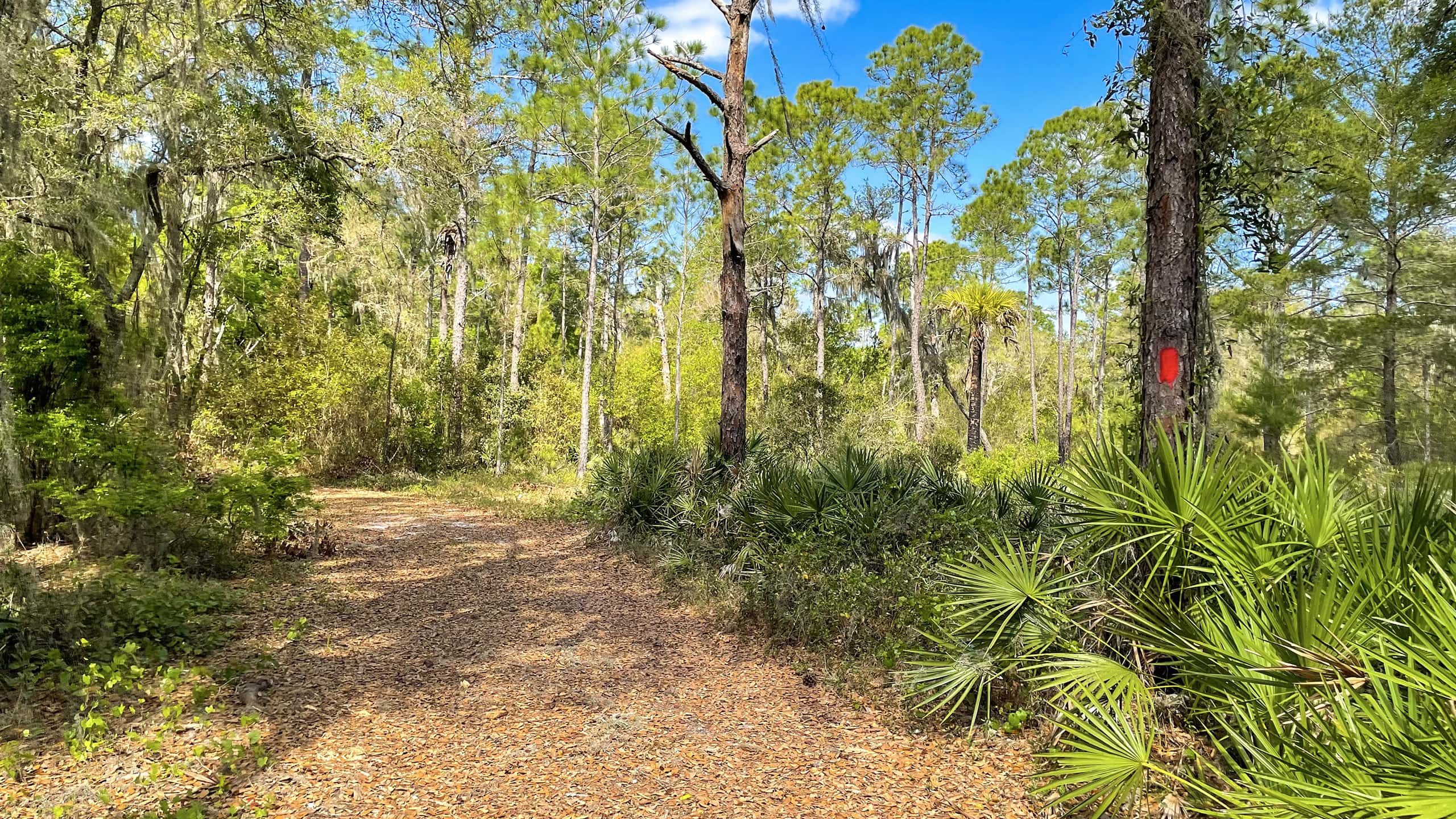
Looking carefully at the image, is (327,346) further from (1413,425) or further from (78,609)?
(1413,425)

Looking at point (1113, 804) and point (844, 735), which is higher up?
point (1113, 804)

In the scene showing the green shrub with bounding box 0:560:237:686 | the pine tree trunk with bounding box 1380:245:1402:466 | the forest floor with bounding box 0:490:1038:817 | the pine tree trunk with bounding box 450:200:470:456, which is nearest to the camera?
the forest floor with bounding box 0:490:1038:817

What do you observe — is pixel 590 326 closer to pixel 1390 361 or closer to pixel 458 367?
pixel 458 367

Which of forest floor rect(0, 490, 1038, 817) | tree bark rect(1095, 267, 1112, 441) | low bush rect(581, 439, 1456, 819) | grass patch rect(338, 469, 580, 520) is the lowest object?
forest floor rect(0, 490, 1038, 817)

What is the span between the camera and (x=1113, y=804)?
9.02 ft

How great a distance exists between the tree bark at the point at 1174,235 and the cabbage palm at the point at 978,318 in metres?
19.8

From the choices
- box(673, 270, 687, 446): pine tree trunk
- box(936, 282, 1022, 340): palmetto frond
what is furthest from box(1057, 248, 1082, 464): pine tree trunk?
box(673, 270, 687, 446): pine tree trunk

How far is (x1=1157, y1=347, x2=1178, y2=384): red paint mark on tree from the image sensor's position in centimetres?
396

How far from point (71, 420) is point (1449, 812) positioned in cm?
854

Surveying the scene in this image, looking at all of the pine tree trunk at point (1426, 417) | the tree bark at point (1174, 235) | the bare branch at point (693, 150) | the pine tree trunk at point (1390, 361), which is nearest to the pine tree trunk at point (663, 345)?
the bare branch at point (693, 150)

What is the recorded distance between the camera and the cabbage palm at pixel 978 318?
23281 millimetres

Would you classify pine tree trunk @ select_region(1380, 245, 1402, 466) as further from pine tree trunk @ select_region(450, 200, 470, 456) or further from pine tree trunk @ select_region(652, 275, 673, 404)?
pine tree trunk @ select_region(450, 200, 470, 456)

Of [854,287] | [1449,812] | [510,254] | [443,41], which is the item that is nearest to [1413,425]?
[854,287]

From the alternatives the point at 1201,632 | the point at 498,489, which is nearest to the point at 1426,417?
the point at 1201,632
